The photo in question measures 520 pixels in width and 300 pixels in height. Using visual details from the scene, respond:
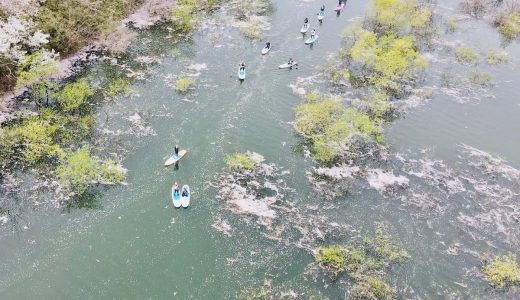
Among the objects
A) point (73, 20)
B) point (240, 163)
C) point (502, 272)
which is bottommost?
point (502, 272)

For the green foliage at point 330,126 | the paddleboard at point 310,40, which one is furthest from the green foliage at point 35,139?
the paddleboard at point 310,40

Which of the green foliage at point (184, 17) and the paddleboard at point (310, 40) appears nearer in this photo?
the paddleboard at point (310, 40)

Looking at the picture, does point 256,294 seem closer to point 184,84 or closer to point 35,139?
point 35,139

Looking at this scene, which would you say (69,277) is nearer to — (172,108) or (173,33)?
(172,108)

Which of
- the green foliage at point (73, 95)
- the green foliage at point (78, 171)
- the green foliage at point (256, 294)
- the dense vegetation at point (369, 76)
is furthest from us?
the green foliage at point (73, 95)

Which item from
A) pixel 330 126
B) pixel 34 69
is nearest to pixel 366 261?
pixel 330 126

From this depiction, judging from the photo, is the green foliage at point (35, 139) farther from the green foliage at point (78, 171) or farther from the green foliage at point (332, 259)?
the green foliage at point (332, 259)

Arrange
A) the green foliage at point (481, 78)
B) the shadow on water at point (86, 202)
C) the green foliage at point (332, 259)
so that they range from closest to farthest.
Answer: the green foliage at point (332, 259) < the shadow on water at point (86, 202) < the green foliage at point (481, 78)
